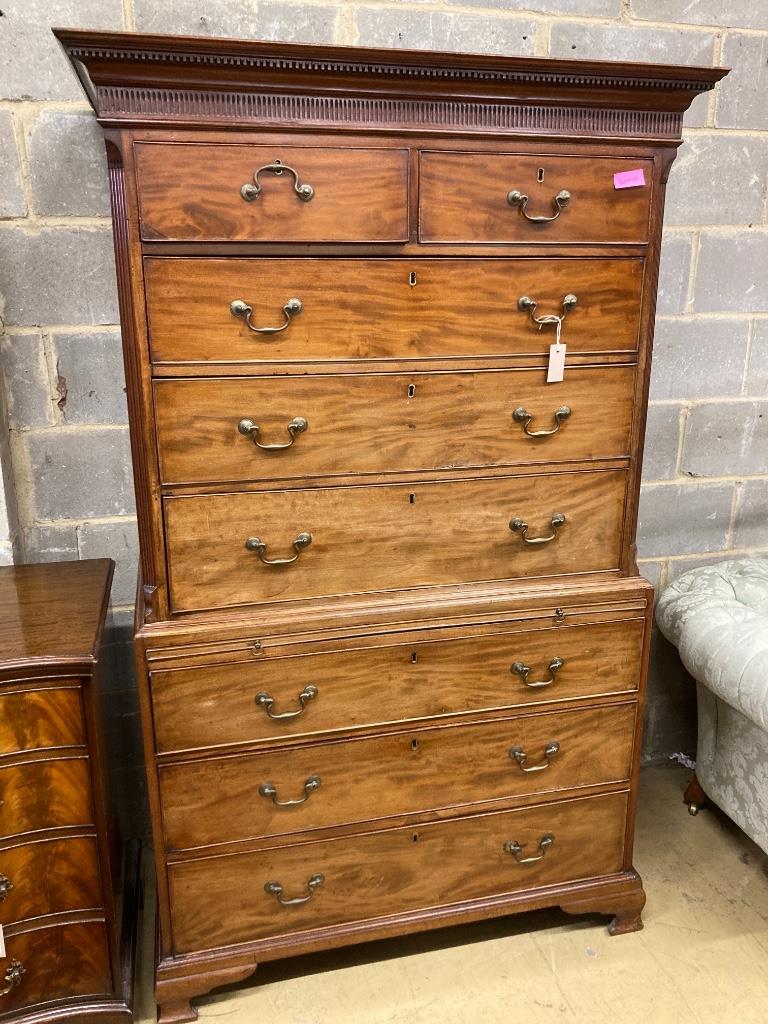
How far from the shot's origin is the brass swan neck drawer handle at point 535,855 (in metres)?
1.78

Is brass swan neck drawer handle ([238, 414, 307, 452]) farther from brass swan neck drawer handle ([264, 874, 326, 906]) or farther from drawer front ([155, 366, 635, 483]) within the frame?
brass swan neck drawer handle ([264, 874, 326, 906])

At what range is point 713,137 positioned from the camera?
2.06 metres

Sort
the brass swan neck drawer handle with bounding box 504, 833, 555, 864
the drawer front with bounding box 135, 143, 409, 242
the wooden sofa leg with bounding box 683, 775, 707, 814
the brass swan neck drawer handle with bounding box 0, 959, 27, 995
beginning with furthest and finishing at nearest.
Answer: the wooden sofa leg with bounding box 683, 775, 707, 814 → the brass swan neck drawer handle with bounding box 504, 833, 555, 864 → the brass swan neck drawer handle with bounding box 0, 959, 27, 995 → the drawer front with bounding box 135, 143, 409, 242

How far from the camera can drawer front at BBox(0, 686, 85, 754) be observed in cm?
142

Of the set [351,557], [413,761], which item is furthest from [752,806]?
[351,557]

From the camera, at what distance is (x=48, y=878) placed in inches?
59.9

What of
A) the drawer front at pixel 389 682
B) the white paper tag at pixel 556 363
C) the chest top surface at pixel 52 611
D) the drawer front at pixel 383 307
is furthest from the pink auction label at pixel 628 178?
the chest top surface at pixel 52 611

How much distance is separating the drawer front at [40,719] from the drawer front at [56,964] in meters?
0.38

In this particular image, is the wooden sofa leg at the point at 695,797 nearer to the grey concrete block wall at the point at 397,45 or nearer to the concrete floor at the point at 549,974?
the concrete floor at the point at 549,974

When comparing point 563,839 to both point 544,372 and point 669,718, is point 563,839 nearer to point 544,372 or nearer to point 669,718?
point 669,718

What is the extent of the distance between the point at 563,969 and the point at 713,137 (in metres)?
2.01

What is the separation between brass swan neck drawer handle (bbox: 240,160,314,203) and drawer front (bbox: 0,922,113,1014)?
1360mm

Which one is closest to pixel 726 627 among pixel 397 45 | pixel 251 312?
pixel 251 312

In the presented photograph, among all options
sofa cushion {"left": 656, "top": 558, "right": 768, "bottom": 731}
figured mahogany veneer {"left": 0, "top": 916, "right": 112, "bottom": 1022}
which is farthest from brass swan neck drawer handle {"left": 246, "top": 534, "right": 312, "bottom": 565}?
sofa cushion {"left": 656, "top": 558, "right": 768, "bottom": 731}
